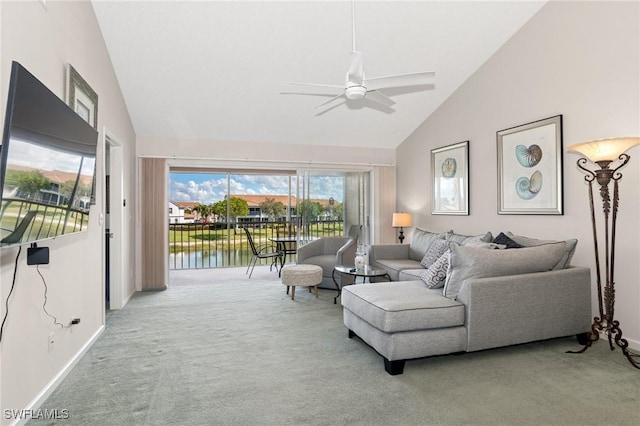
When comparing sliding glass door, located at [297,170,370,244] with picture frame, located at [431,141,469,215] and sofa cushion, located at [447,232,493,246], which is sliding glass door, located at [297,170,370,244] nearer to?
picture frame, located at [431,141,469,215]

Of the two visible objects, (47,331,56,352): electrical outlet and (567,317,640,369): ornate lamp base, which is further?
(567,317,640,369): ornate lamp base

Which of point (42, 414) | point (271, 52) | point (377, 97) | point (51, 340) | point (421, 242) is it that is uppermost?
point (271, 52)

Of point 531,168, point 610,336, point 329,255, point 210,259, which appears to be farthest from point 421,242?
point 210,259

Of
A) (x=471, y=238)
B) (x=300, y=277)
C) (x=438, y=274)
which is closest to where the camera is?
(x=438, y=274)

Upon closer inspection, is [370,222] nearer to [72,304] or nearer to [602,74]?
[602,74]

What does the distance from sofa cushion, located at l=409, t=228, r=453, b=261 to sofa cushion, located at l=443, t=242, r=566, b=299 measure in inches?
69.3

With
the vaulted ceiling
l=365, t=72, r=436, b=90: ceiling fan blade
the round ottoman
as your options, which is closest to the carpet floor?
the round ottoman

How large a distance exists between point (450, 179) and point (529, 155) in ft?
4.40

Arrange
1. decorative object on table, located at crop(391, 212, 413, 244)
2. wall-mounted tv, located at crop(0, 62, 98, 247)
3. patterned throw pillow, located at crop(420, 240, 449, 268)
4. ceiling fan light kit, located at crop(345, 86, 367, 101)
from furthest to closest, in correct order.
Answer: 1. decorative object on table, located at crop(391, 212, 413, 244)
2. patterned throw pillow, located at crop(420, 240, 449, 268)
3. ceiling fan light kit, located at crop(345, 86, 367, 101)
4. wall-mounted tv, located at crop(0, 62, 98, 247)

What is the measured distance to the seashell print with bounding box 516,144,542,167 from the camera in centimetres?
387

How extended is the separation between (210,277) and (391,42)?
4.70 meters

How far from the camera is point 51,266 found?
2.39m

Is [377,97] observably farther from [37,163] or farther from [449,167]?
[37,163]

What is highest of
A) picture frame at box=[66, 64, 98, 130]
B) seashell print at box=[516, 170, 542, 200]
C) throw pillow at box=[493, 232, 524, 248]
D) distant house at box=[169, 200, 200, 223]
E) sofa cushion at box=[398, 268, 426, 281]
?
picture frame at box=[66, 64, 98, 130]
